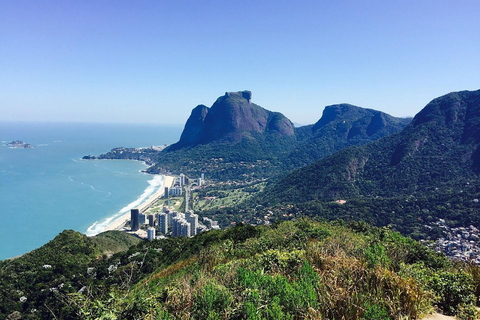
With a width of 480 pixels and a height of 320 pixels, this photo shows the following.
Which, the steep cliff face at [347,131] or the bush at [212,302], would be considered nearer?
the bush at [212,302]

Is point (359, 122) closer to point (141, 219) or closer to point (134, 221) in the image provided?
point (141, 219)

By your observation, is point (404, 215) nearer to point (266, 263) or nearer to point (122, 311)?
point (266, 263)

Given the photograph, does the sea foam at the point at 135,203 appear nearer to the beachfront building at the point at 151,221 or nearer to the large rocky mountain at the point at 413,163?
the beachfront building at the point at 151,221

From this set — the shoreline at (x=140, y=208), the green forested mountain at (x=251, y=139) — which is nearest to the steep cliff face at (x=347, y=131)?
the green forested mountain at (x=251, y=139)

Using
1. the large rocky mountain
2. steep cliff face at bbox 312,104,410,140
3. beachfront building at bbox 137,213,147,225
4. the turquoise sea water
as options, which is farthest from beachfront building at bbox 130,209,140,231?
steep cliff face at bbox 312,104,410,140

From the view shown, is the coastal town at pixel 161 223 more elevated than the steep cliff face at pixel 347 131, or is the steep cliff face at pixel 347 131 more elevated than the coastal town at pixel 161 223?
the steep cliff face at pixel 347 131

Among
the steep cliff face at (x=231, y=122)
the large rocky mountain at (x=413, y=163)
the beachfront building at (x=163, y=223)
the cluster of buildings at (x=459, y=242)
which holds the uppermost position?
the steep cliff face at (x=231, y=122)

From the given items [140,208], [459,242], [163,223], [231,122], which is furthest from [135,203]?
[231,122]
